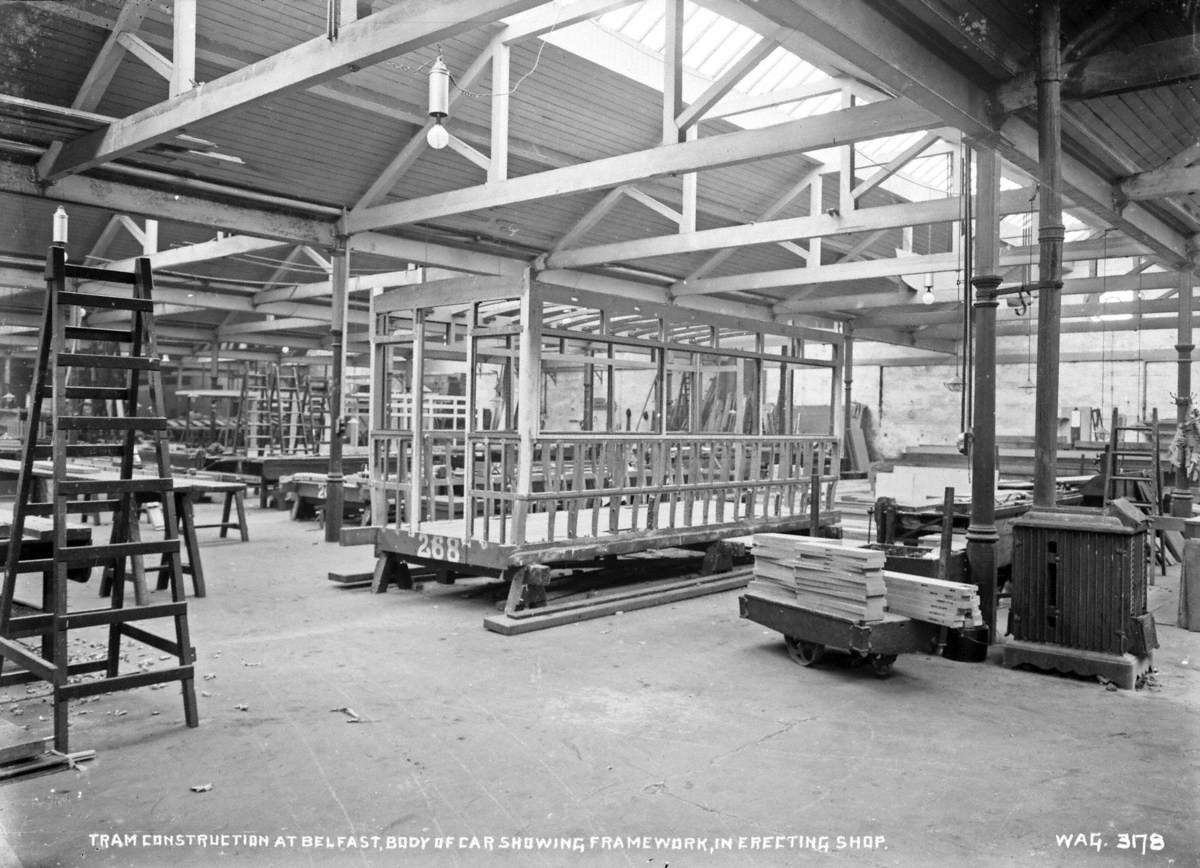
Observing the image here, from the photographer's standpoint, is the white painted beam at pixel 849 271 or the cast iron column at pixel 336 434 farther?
the white painted beam at pixel 849 271

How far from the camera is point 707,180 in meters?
13.9

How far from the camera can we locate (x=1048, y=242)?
6.23 metres

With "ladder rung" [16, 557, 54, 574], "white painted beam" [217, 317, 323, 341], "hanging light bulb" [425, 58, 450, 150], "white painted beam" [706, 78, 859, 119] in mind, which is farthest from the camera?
"white painted beam" [217, 317, 323, 341]

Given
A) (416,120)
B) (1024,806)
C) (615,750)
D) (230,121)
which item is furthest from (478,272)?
(1024,806)

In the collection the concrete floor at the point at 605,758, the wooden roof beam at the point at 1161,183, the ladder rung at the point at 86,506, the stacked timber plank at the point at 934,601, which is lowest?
the concrete floor at the point at 605,758

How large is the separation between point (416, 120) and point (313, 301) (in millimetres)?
8840

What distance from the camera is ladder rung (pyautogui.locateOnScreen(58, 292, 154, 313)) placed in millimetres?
4109

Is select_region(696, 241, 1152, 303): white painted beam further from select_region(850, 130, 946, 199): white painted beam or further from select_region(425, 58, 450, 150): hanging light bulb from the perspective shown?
select_region(425, 58, 450, 150): hanging light bulb

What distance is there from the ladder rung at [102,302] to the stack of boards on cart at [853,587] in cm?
409

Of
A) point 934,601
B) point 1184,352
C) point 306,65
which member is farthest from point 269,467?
point 1184,352

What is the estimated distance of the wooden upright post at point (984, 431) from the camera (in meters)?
6.57

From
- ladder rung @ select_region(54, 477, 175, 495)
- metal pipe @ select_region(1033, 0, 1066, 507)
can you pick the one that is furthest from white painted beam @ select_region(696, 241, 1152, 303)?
ladder rung @ select_region(54, 477, 175, 495)

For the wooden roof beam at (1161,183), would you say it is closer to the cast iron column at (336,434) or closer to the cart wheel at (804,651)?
the cart wheel at (804,651)

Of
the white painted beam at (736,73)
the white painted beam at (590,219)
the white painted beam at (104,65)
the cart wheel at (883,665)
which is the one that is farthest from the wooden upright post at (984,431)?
the white painted beam at (104,65)
